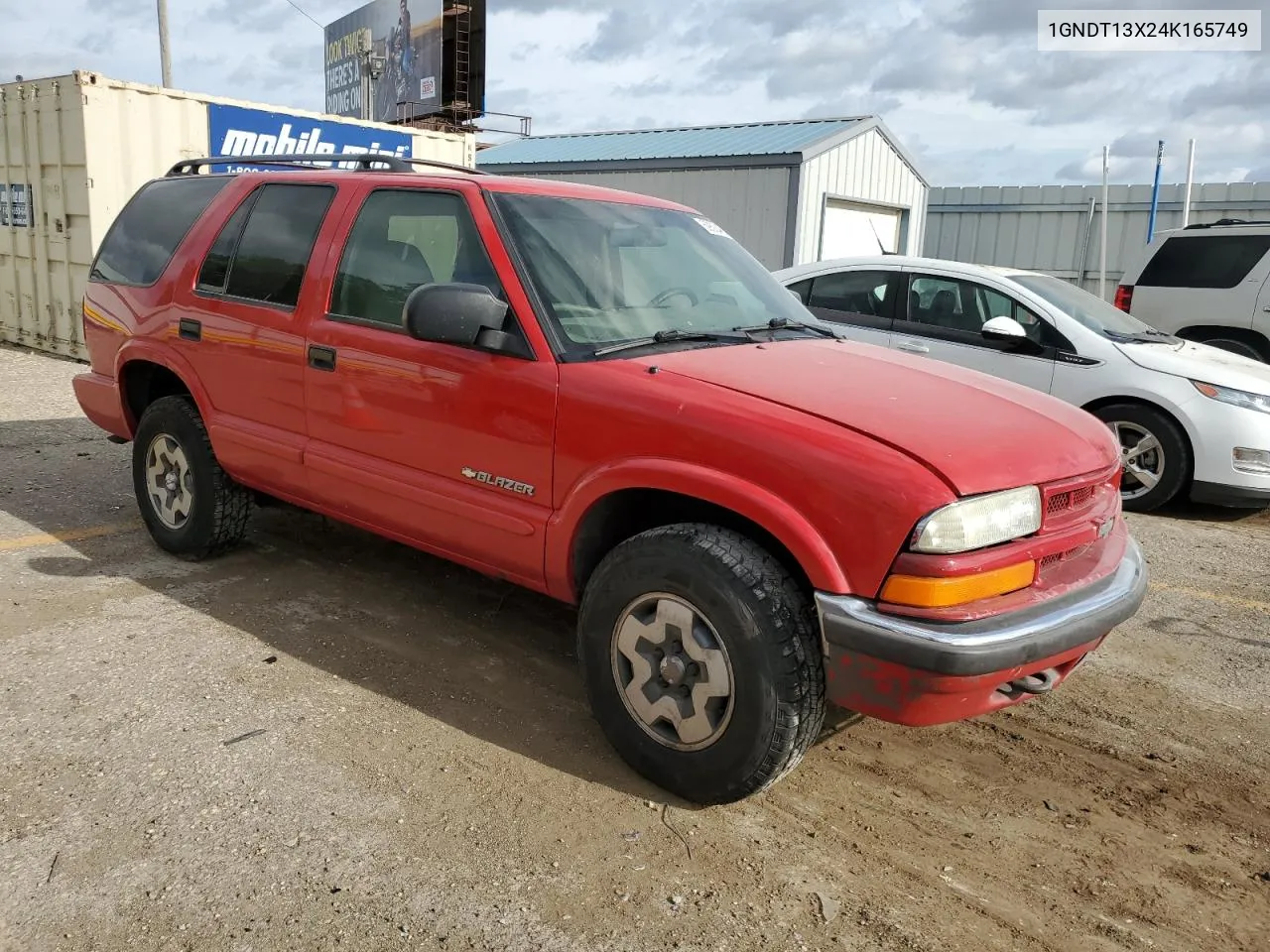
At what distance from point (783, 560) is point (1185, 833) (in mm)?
1448

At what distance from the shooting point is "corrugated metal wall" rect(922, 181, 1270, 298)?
57.8 ft

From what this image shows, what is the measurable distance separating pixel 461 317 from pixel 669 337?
70 cm

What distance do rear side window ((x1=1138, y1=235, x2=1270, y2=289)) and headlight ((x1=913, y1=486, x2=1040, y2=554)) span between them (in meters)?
8.57

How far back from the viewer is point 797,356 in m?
3.44

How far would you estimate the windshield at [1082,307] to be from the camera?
7074mm

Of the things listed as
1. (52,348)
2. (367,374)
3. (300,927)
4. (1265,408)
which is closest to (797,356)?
(367,374)

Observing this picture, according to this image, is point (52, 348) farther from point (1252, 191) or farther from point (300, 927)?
point (1252, 191)

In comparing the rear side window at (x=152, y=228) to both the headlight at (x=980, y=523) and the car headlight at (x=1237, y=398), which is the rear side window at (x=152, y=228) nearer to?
the headlight at (x=980, y=523)

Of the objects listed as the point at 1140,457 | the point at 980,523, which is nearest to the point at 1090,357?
the point at 1140,457

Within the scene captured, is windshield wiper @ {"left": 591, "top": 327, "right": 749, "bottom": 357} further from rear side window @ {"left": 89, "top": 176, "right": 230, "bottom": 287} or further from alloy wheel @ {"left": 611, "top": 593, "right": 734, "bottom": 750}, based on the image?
rear side window @ {"left": 89, "top": 176, "right": 230, "bottom": 287}

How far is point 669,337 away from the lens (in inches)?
133

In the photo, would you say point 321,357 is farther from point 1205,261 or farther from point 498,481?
point 1205,261

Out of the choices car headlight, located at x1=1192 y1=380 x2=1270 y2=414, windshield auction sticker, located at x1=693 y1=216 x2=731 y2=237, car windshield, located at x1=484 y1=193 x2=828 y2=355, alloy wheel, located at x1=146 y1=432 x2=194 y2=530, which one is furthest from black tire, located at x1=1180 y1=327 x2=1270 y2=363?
alloy wheel, located at x1=146 y1=432 x2=194 y2=530

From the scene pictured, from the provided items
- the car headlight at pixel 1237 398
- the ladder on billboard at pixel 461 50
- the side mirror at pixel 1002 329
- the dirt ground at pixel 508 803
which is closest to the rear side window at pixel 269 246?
the dirt ground at pixel 508 803
